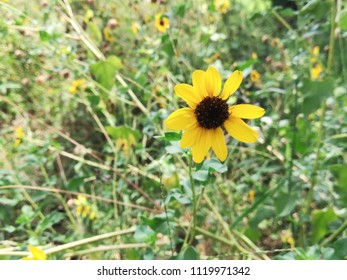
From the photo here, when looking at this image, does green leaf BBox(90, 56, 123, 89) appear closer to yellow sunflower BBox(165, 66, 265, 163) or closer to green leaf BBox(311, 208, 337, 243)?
yellow sunflower BBox(165, 66, 265, 163)

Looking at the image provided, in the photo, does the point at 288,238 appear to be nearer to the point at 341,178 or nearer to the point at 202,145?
the point at 341,178

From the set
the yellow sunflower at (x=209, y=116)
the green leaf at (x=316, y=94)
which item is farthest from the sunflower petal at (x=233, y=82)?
the green leaf at (x=316, y=94)

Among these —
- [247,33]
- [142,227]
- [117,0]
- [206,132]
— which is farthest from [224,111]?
[247,33]

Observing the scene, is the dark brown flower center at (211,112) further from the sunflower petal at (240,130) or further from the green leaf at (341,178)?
the green leaf at (341,178)

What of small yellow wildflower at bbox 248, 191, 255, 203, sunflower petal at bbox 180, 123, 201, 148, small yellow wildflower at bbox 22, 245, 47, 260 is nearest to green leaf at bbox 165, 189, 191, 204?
sunflower petal at bbox 180, 123, 201, 148

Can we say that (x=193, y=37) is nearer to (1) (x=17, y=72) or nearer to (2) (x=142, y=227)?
(1) (x=17, y=72)

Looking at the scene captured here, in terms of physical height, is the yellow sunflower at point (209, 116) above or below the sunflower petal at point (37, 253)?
above
